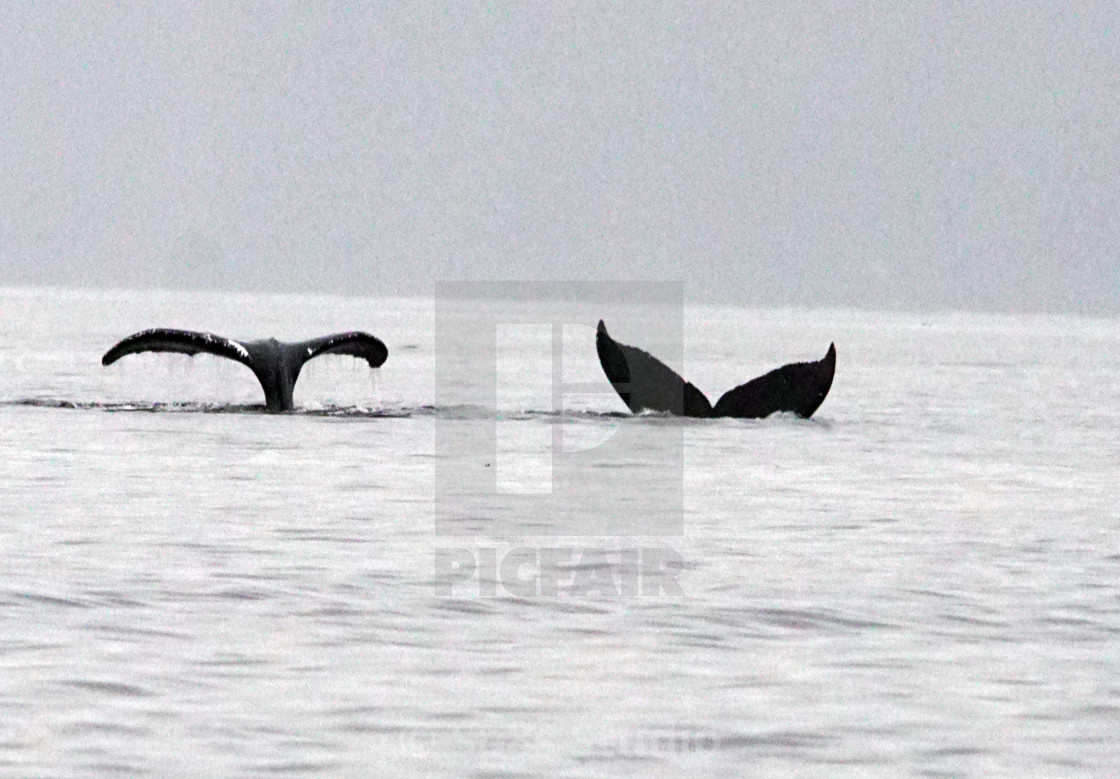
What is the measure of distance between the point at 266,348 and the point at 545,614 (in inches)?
638

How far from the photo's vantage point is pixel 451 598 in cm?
1356

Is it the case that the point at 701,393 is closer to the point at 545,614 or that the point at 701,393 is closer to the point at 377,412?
the point at 377,412

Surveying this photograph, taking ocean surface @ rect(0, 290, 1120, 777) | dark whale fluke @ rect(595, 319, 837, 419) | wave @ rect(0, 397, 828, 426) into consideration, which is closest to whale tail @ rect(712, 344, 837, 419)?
dark whale fluke @ rect(595, 319, 837, 419)

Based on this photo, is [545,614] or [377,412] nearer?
[545,614]

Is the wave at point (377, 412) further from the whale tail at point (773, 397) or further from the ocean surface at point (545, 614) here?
the ocean surface at point (545, 614)

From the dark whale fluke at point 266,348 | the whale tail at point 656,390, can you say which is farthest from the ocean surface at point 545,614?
the whale tail at point 656,390

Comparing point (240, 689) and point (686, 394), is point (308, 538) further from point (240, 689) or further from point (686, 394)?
point (686, 394)

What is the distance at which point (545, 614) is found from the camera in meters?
13.0

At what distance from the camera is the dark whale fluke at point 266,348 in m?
26.0

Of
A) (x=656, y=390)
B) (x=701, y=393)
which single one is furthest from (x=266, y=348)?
(x=656, y=390)

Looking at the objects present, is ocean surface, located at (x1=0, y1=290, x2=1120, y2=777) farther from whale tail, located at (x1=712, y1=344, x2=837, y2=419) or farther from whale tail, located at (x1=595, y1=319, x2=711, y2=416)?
whale tail, located at (x1=712, y1=344, x2=837, y2=419)

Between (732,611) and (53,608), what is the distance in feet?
14.6

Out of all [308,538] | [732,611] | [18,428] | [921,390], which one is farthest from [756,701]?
[921,390]

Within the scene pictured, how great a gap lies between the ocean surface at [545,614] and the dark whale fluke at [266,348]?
1225 millimetres
